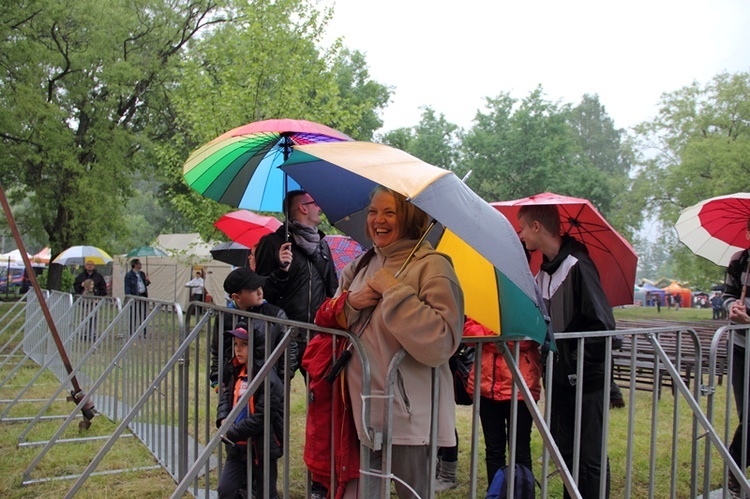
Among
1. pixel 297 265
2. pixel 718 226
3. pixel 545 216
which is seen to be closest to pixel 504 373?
pixel 545 216

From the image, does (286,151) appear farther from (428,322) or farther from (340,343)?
(428,322)

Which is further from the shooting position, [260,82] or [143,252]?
[143,252]

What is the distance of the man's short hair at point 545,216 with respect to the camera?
3.88 metres

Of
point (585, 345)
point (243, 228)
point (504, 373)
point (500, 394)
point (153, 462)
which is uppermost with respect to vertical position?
point (243, 228)

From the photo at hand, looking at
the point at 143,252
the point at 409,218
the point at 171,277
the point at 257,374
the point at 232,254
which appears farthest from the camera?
the point at 171,277

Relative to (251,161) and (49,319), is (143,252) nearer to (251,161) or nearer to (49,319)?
(49,319)

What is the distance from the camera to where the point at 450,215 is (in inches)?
93.5

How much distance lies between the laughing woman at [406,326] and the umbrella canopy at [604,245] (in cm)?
125

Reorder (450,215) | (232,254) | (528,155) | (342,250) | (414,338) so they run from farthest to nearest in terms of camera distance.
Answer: (528,155) → (232,254) → (342,250) → (414,338) → (450,215)

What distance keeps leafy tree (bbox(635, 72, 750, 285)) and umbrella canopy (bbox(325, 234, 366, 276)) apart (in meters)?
24.3

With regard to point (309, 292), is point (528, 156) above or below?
above

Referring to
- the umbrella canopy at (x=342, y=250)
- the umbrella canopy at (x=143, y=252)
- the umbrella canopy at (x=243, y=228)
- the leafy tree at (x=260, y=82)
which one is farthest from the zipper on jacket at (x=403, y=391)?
the umbrella canopy at (x=143, y=252)

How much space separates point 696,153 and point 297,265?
29.6 meters

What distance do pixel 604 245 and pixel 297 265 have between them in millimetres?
2049
